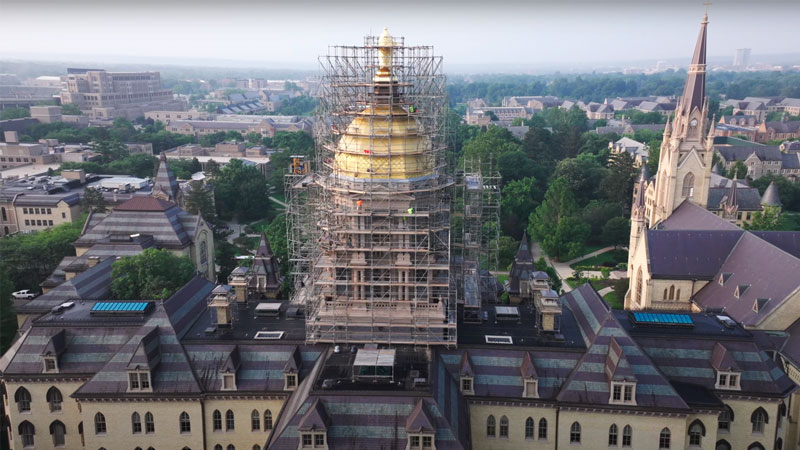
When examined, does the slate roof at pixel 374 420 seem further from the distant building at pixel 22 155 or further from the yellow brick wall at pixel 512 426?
the distant building at pixel 22 155

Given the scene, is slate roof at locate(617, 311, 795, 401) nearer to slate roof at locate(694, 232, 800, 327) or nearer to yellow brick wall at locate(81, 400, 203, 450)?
slate roof at locate(694, 232, 800, 327)

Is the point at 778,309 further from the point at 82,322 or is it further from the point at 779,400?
the point at 82,322

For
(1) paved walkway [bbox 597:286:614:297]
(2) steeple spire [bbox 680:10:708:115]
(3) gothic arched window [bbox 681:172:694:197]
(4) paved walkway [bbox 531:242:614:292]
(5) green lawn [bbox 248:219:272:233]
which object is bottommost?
(1) paved walkway [bbox 597:286:614:297]

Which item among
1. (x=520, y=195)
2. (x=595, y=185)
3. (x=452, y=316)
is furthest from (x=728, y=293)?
(x=595, y=185)

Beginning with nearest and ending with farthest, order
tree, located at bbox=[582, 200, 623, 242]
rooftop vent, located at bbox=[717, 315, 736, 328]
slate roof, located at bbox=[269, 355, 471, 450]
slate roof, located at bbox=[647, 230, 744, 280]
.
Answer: slate roof, located at bbox=[269, 355, 471, 450] < rooftop vent, located at bbox=[717, 315, 736, 328] < slate roof, located at bbox=[647, 230, 744, 280] < tree, located at bbox=[582, 200, 623, 242]

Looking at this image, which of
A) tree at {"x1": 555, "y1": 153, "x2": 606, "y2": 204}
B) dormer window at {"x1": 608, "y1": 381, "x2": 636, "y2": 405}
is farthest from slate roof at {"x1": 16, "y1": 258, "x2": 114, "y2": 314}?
tree at {"x1": 555, "y1": 153, "x2": 606, "y2": 204}

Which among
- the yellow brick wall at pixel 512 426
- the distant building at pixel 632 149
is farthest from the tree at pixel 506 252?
the distant building at pixel 632 149
